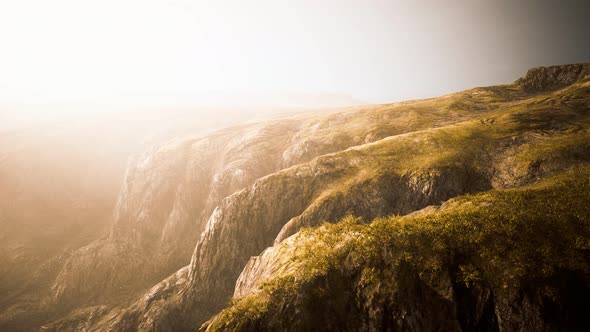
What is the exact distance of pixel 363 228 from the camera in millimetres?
15102

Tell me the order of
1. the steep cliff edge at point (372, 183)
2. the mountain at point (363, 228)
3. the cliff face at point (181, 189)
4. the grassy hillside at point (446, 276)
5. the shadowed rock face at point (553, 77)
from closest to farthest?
the grassy hillside at point (446, 276), the mountain at point (363, 228), the steep cliff edge at point (372, 183), the shadowed rock face at point (553, 77), the cliff face at point (181, 189)

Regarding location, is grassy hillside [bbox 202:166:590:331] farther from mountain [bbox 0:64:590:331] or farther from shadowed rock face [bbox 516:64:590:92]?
shadowed rock face [bbox 516:64:590:92]

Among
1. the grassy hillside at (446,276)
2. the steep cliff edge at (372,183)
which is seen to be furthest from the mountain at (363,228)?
the steep cliff edge at (372,183)

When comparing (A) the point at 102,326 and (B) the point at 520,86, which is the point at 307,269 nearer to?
(A) the point at 102,326

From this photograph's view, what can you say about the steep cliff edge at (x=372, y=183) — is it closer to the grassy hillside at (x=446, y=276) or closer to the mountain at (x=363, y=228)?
the mountain at (x=363, y=228)

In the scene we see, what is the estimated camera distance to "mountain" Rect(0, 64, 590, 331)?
11625 mm

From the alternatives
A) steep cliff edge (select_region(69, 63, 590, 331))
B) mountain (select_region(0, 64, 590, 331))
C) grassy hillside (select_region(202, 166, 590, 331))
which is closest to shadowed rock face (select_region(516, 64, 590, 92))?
mountain (select_region(0, 64, 590, 331))

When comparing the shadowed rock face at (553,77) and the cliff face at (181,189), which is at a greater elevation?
the shadowed rock face at (553,77)

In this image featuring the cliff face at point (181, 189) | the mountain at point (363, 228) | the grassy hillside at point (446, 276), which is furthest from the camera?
the cliff face at point (181, 189)

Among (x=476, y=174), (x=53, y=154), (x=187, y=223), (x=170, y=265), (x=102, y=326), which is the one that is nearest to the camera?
(x=476, y=174)

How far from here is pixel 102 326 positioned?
135 ft

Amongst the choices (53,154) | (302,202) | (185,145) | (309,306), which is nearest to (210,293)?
(302,202)

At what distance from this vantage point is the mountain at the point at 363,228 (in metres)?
11.6

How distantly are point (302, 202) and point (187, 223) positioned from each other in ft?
124
